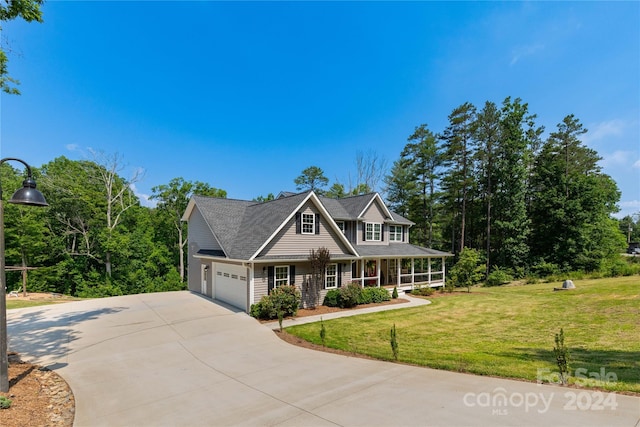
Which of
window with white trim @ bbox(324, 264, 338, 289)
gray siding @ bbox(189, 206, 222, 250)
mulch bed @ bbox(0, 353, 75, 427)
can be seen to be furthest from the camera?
gray siding @ bbox(189, 206, 222, 250)

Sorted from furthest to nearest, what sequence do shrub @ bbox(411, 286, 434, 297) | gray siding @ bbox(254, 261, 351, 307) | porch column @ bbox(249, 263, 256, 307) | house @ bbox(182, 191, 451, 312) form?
shrub @ bbox(411, 286, 434, 297) < house @ bbox(182, 191, 451, 312) < gray siding @ bbox(254, 261, 351, 307) < porch column @ bbox(249, 263, 256, 307)

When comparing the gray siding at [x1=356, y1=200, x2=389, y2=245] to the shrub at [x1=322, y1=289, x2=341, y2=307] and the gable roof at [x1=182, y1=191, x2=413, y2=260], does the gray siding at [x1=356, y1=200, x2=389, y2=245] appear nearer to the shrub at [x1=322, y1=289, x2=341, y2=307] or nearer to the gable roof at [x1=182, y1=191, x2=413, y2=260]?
the gable roof at [x1=182, y1=191, x2=413, y2=260]

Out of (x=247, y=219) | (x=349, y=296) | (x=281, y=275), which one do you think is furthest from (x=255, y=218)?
(x=349, y=296)

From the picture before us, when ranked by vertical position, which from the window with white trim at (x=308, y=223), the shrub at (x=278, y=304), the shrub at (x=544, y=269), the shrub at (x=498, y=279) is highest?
the window with white trim at (x=308, y=223)

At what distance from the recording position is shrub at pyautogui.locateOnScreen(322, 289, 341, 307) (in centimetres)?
1666

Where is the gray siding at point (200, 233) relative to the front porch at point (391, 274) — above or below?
above

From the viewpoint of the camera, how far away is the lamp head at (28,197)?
5702 millimetres

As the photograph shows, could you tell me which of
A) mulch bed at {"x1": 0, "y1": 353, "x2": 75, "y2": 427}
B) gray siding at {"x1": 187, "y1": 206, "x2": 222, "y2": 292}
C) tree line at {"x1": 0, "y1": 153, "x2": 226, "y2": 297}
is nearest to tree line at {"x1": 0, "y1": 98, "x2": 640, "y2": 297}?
tree line at {"x1": 0, "y1": 153, "x2": 226, "y2": 297}

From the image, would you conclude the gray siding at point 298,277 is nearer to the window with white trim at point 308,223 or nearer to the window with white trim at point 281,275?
the window with white trim at point 281,275

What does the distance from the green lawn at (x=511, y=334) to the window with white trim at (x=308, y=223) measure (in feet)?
16.9

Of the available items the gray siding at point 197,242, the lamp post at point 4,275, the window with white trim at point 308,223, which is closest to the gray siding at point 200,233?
the gray siding at point 197,242

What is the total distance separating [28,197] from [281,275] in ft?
36.0

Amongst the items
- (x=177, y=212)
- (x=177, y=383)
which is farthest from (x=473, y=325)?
(x=177, y=212)

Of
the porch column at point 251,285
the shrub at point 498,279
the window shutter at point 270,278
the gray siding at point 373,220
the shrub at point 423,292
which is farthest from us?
the shrub at point 498,279
